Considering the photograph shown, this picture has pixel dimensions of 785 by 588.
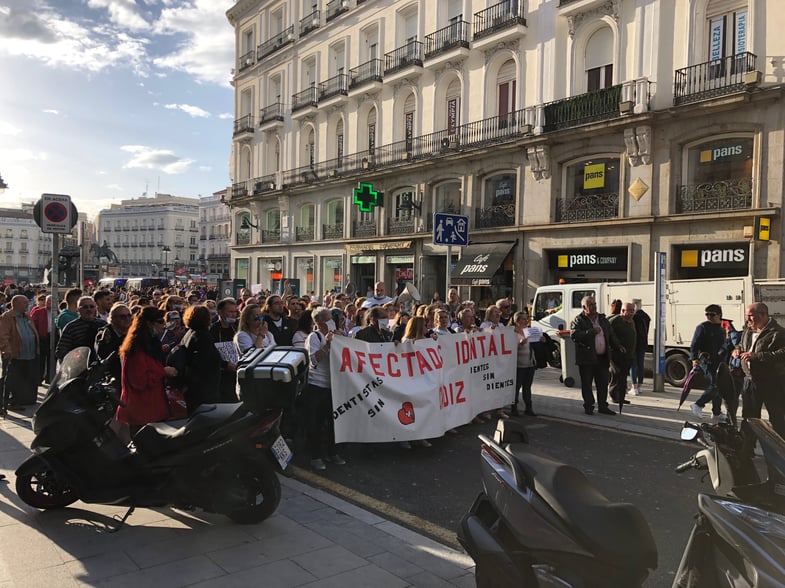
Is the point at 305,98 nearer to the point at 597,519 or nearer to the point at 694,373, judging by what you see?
the point at 694,373

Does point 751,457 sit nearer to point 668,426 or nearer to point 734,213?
point 668,426

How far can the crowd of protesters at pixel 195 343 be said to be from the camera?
5.20 m

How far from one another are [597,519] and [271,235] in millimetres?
35745

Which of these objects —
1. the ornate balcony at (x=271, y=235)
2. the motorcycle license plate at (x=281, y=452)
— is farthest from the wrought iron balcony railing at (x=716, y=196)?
the ornate balcony at (x=271, y=235)

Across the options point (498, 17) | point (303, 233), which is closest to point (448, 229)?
point (498, 17)

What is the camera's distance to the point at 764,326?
7031mm

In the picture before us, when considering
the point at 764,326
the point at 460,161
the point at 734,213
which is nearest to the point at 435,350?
the point at 764,326

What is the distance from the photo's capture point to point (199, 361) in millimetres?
5617

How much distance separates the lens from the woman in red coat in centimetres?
511

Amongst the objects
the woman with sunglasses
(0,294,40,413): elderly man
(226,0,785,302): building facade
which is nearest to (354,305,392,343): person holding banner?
the woman with sunglasses

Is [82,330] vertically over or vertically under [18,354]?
over

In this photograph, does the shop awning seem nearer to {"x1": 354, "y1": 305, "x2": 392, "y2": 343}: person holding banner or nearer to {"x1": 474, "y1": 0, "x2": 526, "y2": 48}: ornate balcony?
{"x1": 474, "y1": 0, "x2": 526, "y2": 48}: ornate balcony

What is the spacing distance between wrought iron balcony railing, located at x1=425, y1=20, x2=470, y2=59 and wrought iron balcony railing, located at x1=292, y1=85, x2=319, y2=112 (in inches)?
356

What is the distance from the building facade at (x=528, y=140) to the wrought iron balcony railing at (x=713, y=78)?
0.05 metres
